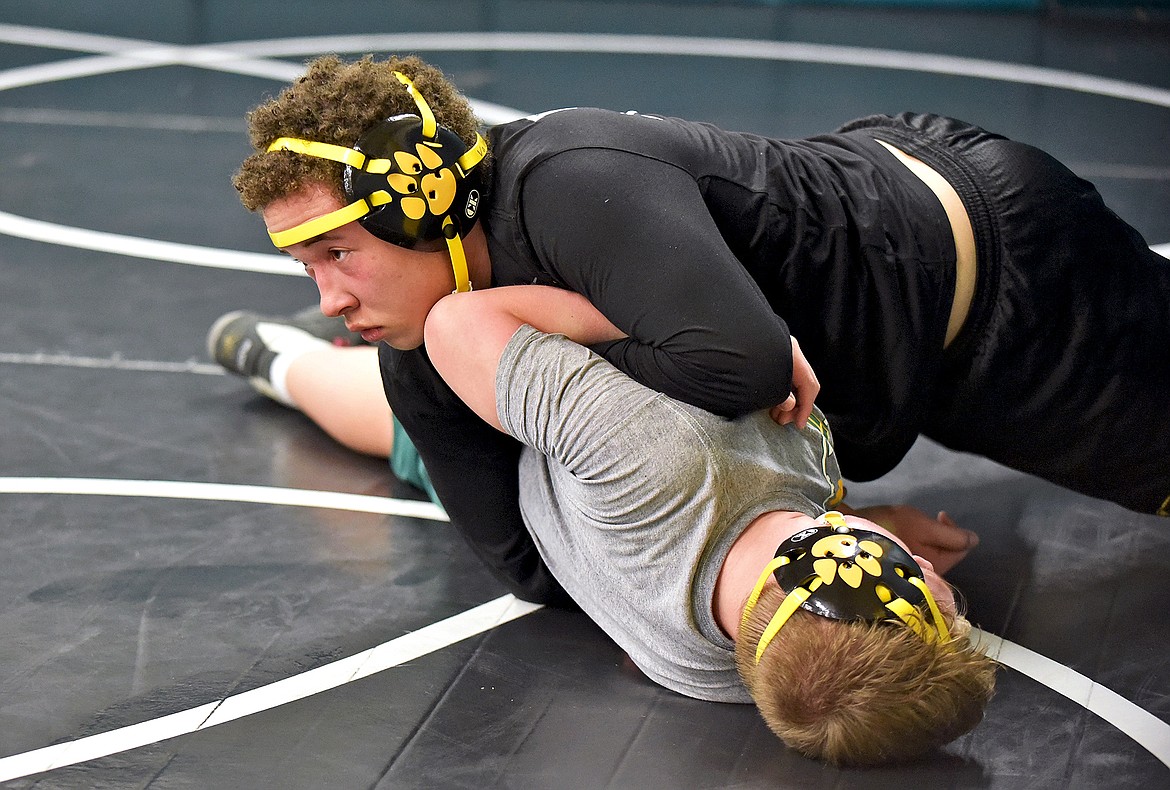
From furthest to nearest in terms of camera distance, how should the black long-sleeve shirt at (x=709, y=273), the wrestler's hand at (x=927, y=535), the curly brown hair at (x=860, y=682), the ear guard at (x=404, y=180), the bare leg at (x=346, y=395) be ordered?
the bare leg at (x=346, y=395) → the wrestler's hand at (x=927, y=535) → the ear guard at (x=404, y=180) → the black long-sleeve shirt at (x=709, y=273) → the curly brown hair at (x=860, y=682)

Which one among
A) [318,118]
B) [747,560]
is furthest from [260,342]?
[747,560]

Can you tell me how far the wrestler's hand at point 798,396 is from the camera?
248 cm

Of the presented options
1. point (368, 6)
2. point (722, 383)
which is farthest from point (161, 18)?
point (722, 383)

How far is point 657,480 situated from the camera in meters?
2.37

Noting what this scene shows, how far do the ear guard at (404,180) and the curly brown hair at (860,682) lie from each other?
2.99 ft

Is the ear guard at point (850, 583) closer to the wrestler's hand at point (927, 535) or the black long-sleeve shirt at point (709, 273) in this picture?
the black long-sleeve shirt at point (709, 273)

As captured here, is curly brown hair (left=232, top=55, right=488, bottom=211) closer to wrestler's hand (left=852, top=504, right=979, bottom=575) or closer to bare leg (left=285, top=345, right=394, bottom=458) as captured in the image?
bare leg (left=285, top=345, right=394, bottom=458)

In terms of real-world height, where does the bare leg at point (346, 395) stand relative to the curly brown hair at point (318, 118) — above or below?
below

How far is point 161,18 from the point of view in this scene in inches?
301

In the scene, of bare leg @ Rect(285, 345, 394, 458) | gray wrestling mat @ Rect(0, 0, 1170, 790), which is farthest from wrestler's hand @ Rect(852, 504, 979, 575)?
bare leg @ Rect(285, 345, 394, 458)

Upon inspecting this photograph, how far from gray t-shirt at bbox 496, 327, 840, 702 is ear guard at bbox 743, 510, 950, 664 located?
0.16m

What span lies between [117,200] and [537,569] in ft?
9.81

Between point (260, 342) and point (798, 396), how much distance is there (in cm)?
179

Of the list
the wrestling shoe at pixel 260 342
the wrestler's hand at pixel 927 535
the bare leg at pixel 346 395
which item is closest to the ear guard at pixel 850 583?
the wrestler's hand at pixel 927 535
